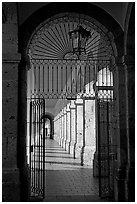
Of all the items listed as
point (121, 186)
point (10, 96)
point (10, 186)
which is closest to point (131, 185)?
point (121, 186)

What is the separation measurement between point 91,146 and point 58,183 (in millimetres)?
5077

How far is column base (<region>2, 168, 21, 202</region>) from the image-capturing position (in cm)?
636

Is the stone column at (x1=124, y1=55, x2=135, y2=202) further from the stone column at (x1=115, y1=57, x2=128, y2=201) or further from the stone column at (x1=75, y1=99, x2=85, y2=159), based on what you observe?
the stone column at (x1=75, y1=99, x2=85, y2=159)

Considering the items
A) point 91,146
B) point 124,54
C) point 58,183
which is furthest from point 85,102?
point 124,54

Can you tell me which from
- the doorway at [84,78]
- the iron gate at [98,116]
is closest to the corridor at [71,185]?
the iron gate at [98,116]

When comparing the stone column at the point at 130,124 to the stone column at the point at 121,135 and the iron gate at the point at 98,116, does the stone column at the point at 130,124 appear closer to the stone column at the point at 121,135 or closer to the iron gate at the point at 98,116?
the stone column at the point at 121,135

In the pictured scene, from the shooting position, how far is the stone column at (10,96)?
256 inches

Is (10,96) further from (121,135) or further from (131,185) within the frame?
(131,185)

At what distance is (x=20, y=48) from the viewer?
7.04 m

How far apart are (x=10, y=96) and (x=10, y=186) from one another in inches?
75.8

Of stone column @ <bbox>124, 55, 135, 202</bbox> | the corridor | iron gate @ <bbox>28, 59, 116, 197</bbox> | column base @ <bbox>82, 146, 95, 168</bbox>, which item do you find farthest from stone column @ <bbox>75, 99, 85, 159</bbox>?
stone column @ <bbox>124, 55, 135, 202</bbox>

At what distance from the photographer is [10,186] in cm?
639

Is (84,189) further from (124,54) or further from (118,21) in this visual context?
(118,21)

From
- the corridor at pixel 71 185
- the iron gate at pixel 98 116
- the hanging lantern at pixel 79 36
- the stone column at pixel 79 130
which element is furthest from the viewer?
the stone column at pixel 79 130
